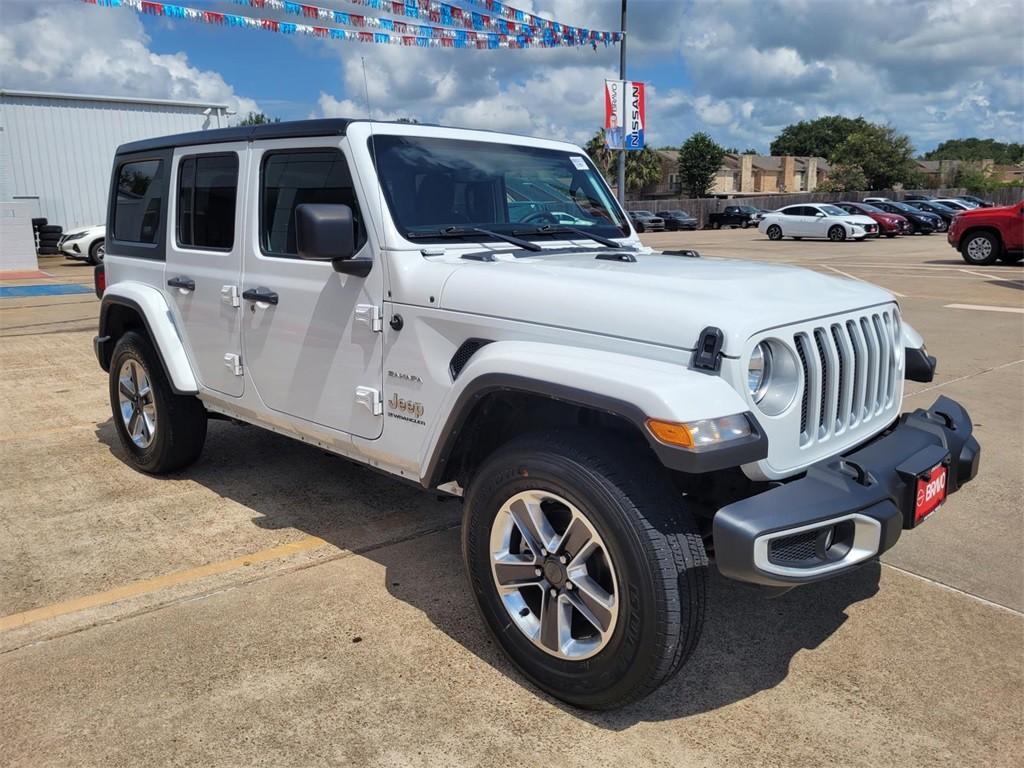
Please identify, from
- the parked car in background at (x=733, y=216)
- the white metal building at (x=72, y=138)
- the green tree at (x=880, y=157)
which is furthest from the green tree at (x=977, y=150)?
the white metal building at (x=72, y=138)

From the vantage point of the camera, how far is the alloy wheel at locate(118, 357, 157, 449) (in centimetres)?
502

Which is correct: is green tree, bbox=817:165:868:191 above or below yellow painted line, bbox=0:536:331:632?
above

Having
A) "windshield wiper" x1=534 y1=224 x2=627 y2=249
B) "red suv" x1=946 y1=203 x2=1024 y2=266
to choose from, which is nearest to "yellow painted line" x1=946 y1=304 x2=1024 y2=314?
"red suv" x1=946 y1=203 x2=1024 y2=266

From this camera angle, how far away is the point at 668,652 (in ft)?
8.21

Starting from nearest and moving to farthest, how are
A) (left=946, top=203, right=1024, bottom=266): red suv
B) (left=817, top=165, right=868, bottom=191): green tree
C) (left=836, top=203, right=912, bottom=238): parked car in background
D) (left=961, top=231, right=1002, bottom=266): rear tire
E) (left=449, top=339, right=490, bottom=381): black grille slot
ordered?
(left=449, top=339, right=490, bottom=381): black grille slot < (left=946, top=203, right=1024, bottom=266): red suv < (left=961, top=231, right=1002, bottom=266): rear tire < (left=836, top=203, right=912, bottom=238): parked car in background < (left=817, top=165, right=868, bottom=191): green tree

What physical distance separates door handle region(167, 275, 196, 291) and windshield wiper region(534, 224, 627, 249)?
1.92 metres

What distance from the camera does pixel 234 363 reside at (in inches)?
168

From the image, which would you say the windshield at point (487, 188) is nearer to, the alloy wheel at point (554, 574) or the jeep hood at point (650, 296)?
the jeep hood at point (650, 296)

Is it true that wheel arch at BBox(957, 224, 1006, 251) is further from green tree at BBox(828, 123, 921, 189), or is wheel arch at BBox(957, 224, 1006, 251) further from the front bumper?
green tree at BBox(828, 123, 921, 189)

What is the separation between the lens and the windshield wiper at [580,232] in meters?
3.90

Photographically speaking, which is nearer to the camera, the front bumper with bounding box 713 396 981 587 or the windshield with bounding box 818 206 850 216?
the front bumper with bounding box 713 396 981 587

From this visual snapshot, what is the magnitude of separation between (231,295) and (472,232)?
1355 mm

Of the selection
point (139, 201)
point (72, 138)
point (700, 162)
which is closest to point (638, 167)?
point (700, 162)

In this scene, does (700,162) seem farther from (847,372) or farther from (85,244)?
(847,372)
